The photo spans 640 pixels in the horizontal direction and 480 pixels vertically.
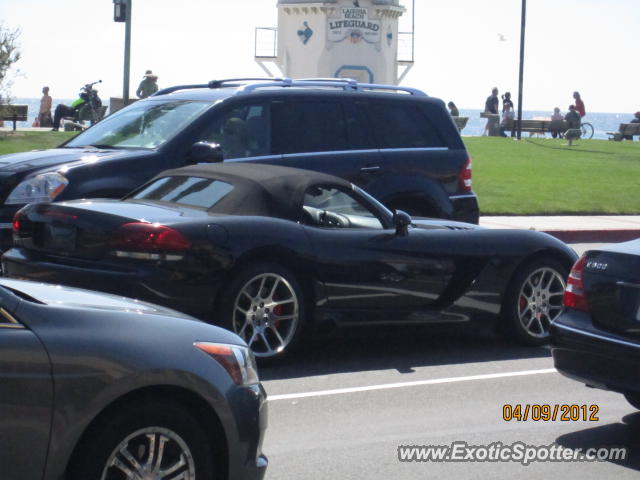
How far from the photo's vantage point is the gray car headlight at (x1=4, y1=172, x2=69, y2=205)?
9680mm

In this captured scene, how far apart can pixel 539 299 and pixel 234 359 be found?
480cm

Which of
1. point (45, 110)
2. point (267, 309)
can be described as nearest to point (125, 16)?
point (267, 309)

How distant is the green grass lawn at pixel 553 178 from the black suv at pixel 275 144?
700cm

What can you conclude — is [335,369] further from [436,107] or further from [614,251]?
[436,107]

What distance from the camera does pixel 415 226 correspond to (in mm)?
8734

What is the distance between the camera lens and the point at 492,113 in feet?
152

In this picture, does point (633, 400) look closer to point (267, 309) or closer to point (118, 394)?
point (267, 309)

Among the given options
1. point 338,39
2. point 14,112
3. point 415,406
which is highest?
point 338,39

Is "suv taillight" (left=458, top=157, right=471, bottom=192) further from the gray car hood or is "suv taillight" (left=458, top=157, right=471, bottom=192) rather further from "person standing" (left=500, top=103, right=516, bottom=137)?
"person standing" (left=500, top=103, right=516, bottom=137)

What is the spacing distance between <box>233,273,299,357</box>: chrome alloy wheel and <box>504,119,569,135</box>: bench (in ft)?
128

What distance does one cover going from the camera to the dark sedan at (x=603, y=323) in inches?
236

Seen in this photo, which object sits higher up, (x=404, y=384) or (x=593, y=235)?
(x=593, y=235)

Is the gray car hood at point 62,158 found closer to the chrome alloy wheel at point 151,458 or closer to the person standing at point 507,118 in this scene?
the chrome alloy wheel at point 151,458
